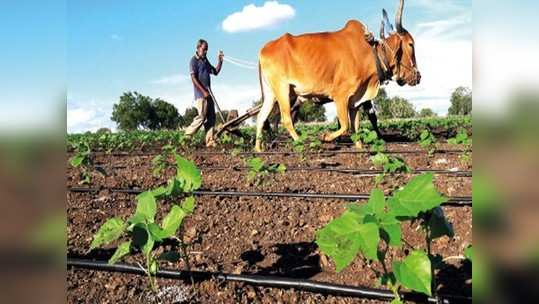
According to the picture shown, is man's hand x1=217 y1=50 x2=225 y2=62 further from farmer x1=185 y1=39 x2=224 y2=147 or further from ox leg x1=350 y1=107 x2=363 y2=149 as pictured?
ox leg x1=350 y1=107 x2=363 y2=149

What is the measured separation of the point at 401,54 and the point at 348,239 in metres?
5.65

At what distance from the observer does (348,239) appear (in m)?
1.08

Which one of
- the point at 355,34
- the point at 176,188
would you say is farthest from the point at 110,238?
the point at 355,34

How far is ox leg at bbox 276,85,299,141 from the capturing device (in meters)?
6.57

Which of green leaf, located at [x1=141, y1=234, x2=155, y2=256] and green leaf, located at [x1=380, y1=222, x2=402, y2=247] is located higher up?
green leaf, located at [x1=380, y1=222, x2=402, y2=247]

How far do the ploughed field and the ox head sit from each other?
7.22ft

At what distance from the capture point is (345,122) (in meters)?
6.22

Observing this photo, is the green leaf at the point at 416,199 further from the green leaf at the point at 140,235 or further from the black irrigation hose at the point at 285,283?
the green leaf at the point at 140,235

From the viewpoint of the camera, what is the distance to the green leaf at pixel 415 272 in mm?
1094

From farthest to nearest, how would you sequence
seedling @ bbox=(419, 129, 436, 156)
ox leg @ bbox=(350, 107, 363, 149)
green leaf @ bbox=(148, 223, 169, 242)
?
ox leg @ bbox=(350, 107, 363, 149), seedling @ bbox=(419, 129, 436, 156), green leaf @ bbox=(148, 223, 169, 242)

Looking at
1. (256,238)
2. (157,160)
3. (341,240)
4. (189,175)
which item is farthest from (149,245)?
(157,160)

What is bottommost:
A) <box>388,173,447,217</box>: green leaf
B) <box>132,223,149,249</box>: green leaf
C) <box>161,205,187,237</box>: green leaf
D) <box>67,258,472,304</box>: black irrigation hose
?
<box>67,258,472,304</box>: black irrigation hose

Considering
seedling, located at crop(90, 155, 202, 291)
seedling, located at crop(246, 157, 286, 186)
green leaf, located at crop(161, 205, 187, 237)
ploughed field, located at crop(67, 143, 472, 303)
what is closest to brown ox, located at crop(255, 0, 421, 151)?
ploughed field, located at crop(67, 143, 472, 303)
